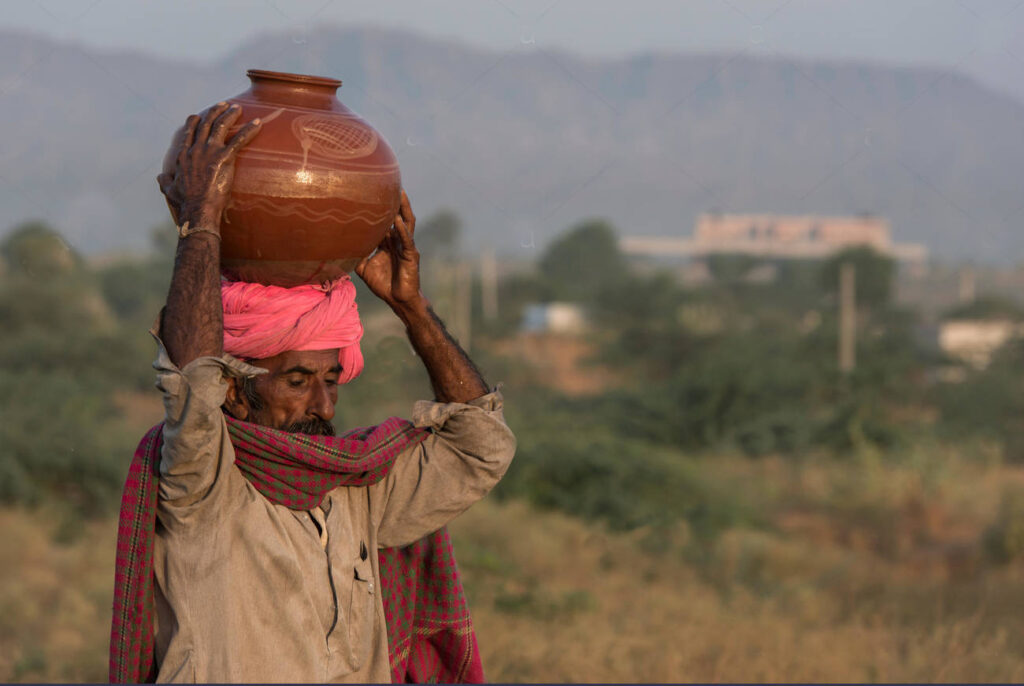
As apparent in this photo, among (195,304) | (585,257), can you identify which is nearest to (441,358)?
(195,304)

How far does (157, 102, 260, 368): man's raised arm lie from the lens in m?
2.26

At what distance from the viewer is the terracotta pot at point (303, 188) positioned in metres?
2.34

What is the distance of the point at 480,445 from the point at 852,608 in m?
5.52

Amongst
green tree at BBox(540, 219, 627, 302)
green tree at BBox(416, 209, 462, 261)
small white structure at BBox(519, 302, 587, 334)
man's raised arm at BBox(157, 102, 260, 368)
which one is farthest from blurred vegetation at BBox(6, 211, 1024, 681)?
green tree at BBox(540, 219, 627, 302)

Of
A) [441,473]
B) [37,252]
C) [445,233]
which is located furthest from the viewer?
[445,233]

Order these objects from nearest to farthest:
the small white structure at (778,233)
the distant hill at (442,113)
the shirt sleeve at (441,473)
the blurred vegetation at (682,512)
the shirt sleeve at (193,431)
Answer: the shirt sleeve at (193,431) < the shirt sleeve at (441,473) < the distant hill at (442,113) < the blurred vegetation at (682,512) < the small white structure at (778,233)

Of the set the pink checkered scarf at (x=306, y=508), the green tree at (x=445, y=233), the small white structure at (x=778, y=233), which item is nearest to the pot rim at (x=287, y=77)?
the pink checkered scarf at (x=306, y=508)

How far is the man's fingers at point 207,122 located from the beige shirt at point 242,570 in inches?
16.6

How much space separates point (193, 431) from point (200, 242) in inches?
14.5

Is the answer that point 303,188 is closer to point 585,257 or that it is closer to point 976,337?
point 976,337

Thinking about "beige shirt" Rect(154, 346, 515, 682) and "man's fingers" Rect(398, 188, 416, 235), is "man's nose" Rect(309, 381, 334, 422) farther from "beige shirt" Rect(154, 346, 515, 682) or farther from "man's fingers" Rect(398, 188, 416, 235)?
"man's fingers" Rect(398, 188, 416, 235)

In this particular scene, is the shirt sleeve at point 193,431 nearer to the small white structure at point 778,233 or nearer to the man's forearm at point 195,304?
the man's forearm at point 195,304

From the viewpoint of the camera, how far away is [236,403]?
98.1 inches

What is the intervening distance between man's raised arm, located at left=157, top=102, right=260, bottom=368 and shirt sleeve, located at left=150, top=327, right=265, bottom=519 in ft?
0.13
